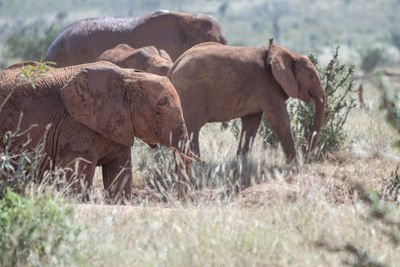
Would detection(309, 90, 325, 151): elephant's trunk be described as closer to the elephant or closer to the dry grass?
the elephant

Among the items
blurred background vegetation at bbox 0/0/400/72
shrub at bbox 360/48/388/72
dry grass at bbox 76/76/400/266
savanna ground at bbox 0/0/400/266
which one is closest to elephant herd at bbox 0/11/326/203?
savanna ground at bbox 0/0/400/266

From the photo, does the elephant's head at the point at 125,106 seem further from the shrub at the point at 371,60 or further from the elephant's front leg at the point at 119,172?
the shrub at the point at 371,60

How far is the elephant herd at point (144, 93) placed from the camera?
6.97 meters

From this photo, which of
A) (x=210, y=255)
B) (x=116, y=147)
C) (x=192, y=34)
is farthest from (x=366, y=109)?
(x=210, y=255)

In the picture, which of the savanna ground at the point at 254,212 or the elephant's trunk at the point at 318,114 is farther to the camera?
the elephant's trunk at the point at 318,114

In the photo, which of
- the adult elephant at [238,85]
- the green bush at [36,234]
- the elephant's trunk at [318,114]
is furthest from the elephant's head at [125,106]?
the elephant's trunk at [318,114]

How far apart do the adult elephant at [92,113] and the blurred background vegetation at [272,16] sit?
5307 centimetres

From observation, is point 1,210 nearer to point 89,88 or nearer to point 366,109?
point 89,88

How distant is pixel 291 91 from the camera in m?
9.67

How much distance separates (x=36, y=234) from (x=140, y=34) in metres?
8.92

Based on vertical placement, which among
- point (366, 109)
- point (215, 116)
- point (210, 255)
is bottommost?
point (366, 109)

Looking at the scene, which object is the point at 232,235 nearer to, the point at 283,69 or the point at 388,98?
the point at 388,98

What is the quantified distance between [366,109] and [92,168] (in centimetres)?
829

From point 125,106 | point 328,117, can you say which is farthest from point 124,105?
point 328,117
